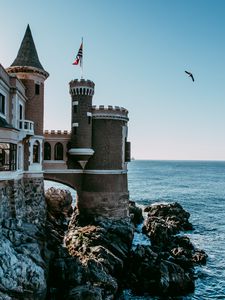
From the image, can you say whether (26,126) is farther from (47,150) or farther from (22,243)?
(22,243)

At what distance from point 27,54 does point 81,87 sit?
22.3 feet

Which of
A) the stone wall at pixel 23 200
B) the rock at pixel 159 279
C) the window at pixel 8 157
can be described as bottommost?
the rock at pixel 159 279

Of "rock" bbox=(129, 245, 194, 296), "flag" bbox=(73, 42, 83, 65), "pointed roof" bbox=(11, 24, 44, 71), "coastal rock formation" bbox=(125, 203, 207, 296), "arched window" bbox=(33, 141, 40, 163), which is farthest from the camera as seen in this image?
"flag" bbox=(73, 42, 83, 65)

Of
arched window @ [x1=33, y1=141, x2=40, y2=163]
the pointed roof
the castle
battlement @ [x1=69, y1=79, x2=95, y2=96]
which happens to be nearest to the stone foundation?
the castle

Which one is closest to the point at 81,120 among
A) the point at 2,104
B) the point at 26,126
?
the point at 26,126

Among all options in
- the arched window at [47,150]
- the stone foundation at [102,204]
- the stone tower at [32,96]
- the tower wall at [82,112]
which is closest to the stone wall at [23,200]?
the stone tower at [32,96]

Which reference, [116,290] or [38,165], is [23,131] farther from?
[116,290]

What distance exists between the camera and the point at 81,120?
3256 cm

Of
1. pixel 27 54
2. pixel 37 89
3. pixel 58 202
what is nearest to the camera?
pixel 27 54

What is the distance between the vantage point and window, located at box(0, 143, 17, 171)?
21.2 m

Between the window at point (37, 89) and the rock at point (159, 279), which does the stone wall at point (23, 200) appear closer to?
the window at point (37, 89)

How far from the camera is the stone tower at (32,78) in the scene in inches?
1065

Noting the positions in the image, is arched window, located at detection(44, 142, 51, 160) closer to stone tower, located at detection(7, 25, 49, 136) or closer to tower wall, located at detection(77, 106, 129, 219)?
tower wall, located at detection(77, 106, 129, 219)

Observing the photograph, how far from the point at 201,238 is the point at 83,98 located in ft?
73.4
